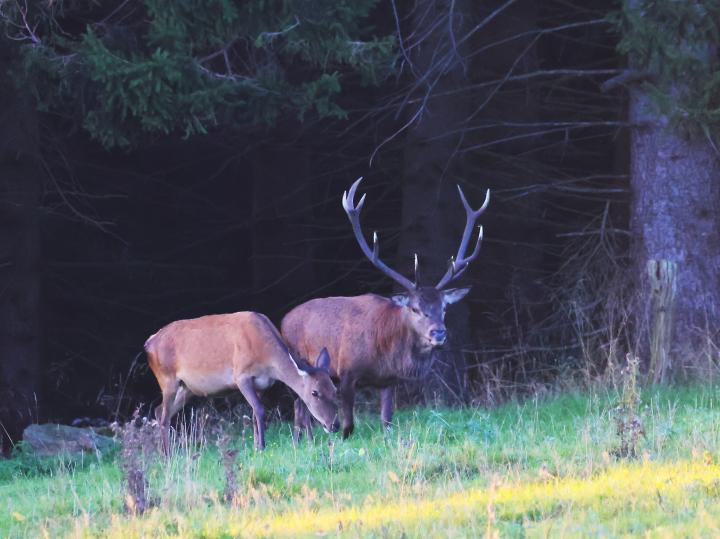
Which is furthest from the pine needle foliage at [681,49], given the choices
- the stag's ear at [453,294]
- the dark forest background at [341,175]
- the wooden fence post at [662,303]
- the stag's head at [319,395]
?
the stag's head at [319,395]

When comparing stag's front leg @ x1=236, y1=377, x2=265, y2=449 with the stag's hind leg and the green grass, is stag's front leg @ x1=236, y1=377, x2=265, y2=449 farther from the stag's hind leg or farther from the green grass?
the stag's hind leg

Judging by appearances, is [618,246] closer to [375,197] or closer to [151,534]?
[375,197]

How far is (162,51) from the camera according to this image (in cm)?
1353

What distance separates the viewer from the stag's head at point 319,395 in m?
11.9

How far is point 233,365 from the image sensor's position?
→ 1248cm

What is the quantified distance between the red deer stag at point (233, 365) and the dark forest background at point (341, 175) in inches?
83.8

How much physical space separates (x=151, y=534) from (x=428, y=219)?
32.2ft

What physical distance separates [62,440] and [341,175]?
977cm

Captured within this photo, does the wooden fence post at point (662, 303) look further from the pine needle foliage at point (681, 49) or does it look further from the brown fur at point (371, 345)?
the brown fur at point (371, 345)

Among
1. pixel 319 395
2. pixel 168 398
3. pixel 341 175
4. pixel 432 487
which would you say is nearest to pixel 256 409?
pixel 319 395

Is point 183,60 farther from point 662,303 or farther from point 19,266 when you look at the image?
point 662,303

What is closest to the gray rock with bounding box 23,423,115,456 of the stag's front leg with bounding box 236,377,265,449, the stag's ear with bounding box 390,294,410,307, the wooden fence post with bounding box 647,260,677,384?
the stag's front leg with bounding box 236,377,265,449

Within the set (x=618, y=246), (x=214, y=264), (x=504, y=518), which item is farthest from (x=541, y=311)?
(x=504, y=518)

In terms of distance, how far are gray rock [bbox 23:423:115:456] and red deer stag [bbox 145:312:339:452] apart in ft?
1.88
